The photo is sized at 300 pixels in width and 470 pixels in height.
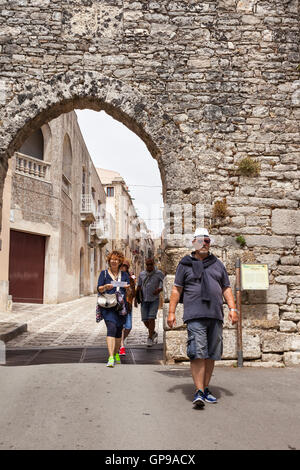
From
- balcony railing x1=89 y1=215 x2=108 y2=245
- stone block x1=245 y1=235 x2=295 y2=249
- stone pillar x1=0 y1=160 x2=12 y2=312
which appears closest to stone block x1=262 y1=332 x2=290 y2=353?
stone block x1=245 y1=235 x2=295 y2=249

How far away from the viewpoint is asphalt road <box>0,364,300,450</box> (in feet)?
9.88

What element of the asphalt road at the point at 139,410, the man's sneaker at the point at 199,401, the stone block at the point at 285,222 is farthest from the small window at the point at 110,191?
the man's sneaker at the point at 199,401

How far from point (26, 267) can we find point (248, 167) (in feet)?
37.0

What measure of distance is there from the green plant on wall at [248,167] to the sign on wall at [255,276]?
50.5 inches

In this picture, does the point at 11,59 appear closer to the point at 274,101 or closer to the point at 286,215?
the point at 274,101

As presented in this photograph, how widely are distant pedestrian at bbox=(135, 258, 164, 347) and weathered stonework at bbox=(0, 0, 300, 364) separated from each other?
1688 mm

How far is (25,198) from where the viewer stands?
1502 centimetres

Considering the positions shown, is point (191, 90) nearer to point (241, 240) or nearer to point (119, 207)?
point (241, 240)

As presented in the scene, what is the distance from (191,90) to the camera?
244 inches

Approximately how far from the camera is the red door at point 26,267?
48.8 feet

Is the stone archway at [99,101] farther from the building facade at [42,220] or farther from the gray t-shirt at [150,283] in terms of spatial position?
the building facade at [42,220]

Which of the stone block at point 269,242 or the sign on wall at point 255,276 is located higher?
the stone block at point 269,242

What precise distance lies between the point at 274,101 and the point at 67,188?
13.9 metres

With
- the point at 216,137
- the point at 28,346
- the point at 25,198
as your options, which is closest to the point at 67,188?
the point at 25,198
